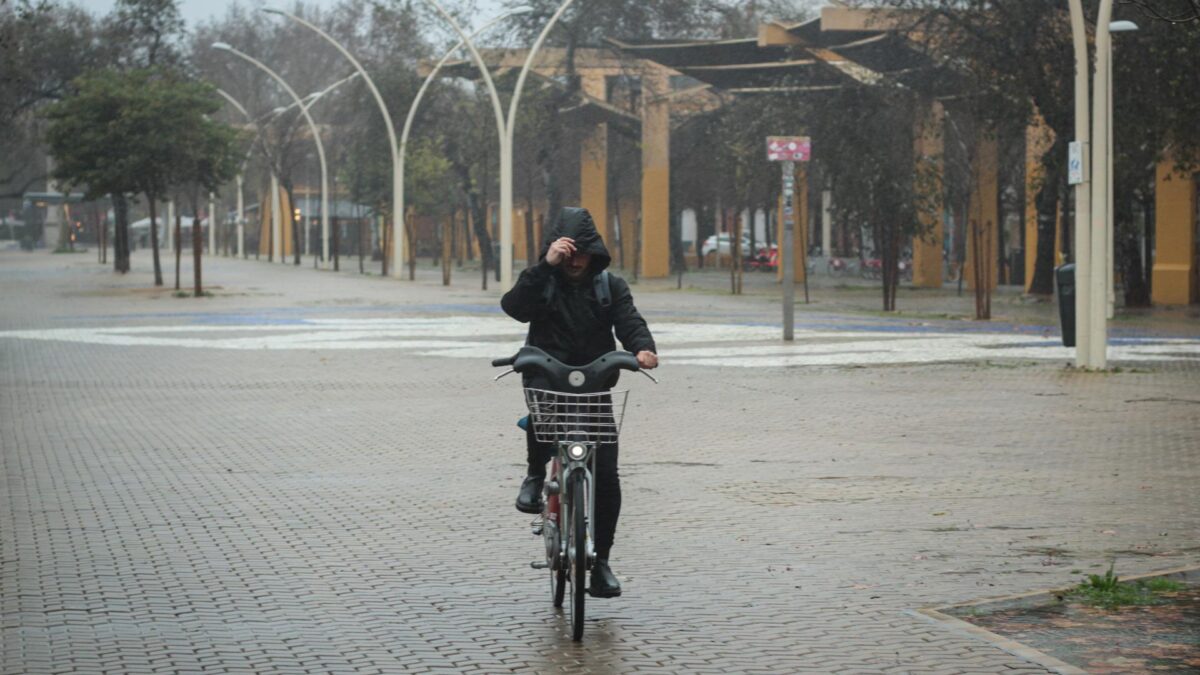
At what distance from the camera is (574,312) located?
701cm

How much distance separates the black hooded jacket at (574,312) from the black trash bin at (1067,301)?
1484 cm

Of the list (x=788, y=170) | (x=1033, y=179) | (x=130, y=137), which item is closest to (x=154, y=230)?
(x=130, y=137)

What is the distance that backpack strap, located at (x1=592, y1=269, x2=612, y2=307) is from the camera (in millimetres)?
6980

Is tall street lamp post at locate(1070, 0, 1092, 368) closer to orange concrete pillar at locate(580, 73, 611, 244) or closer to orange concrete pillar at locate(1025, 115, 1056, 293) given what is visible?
orange concrete pillar at locate(1025, 115, 1056, 293)

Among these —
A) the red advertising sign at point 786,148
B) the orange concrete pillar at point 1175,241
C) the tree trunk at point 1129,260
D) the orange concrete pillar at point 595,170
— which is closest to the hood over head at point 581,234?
the red advertising sign at point 786,148

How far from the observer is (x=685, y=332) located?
26344 millimetres

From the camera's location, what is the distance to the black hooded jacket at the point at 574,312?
6.92 m

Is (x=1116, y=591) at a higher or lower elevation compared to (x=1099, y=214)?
lower

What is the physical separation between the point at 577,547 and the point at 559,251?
1103 mm

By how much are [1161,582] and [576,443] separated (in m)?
2.44

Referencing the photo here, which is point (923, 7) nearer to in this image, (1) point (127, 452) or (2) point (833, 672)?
(1) point (127, 452)

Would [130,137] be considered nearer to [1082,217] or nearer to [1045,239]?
[1045,239]

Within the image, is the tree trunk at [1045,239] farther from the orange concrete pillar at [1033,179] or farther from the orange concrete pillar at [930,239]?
the orange concrete pillar at [930,239]

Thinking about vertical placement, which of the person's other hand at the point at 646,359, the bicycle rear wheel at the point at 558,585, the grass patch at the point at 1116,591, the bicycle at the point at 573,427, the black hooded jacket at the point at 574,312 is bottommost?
the grass patch at the point at 1116,591
